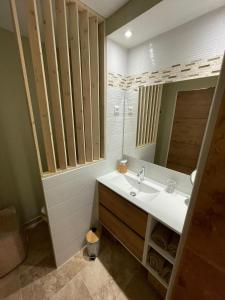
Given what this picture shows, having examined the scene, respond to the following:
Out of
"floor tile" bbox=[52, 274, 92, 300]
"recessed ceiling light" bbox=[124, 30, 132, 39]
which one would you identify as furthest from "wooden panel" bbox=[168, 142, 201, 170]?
"floor tile" bbox=[52, 274, 92, 300]

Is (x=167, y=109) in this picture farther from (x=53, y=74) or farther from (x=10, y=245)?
(x=10, y=245)

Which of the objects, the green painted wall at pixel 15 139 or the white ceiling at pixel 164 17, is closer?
the white ceiling at pixel 164 17

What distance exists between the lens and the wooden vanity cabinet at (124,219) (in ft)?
3.67

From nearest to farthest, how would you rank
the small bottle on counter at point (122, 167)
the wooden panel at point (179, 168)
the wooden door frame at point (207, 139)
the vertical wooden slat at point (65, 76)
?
the wooden door frame at point (207, 139), the vertical wooden slat at point (65, 76), the wooden panel at point (179, 168), the small bottle on counter at point (122, 167)

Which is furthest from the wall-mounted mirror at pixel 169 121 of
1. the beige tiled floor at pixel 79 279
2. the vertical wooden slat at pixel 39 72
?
the beige tiled floor at pixel 79 279

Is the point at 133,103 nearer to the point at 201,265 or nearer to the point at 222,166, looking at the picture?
the point at 222,166

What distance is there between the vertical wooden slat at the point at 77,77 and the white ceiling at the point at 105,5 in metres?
0.13

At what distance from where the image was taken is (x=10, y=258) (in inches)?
52.5

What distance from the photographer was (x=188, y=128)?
1.18m

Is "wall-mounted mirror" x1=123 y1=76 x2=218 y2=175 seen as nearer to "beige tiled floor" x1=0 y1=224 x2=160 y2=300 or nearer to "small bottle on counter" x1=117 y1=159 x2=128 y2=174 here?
"small bottle on counter" x1=117 y1=159 x2=128 y2=174

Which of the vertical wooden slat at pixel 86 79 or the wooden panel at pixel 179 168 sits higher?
the vertical wooden slat at pixel 86 79

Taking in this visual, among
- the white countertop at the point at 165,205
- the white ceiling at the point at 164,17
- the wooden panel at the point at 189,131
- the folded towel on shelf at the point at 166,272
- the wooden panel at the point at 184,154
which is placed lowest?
the folded towel on shelf at the point at 166,272

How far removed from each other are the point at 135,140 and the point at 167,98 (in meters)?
0.57

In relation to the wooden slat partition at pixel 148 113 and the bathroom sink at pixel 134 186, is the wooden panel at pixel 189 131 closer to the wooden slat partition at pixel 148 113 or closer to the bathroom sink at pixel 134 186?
the wooden slat partition at pixel 148 113
